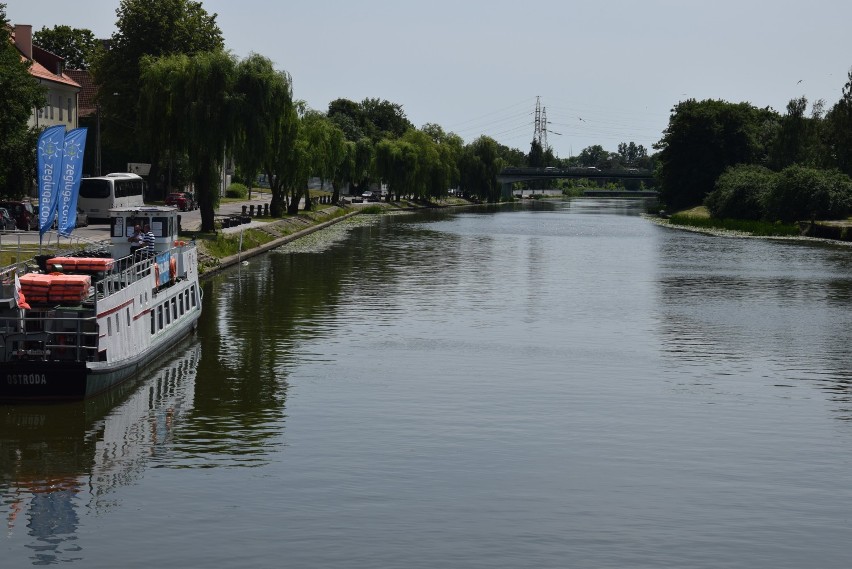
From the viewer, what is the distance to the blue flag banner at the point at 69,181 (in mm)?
42312

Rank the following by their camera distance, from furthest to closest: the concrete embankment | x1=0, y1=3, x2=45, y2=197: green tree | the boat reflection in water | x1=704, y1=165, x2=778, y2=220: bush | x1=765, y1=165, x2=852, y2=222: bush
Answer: x1=704, y1=165, x2=778, y2=220: bush → x1=765, y1=165, x2=852, y2=222: bush → x1=0, y1=3, x2=45, y2=197: green tree → the concrete embankment → the boat reflection in water

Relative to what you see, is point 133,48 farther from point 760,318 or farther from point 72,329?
point 72,329

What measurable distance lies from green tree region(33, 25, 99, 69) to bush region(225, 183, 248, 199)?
28978mm

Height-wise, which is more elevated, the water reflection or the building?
the building

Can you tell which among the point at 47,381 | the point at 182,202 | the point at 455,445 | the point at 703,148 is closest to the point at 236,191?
the point at 182,202

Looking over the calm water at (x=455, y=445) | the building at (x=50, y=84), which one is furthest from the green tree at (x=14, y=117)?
the calm water at (x=455, y=445)

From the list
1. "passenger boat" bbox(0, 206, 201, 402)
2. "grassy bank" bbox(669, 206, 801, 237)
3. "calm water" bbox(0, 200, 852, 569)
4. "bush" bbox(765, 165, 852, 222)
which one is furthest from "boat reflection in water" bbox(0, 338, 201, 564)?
"bush" bbox(765, 165, 852, 222)

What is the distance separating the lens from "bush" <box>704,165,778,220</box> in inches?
5064

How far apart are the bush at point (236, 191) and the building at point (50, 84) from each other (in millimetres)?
22826

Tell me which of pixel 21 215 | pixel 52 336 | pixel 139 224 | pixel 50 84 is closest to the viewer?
pixel 52 336

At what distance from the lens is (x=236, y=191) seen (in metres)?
144

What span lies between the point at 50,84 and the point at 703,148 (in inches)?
3363

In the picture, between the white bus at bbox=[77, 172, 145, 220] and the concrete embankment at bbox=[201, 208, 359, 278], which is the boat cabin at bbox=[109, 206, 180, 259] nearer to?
the concrete embankment at bbox=[201, 208, 359, 278]

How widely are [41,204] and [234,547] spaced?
2500cm
